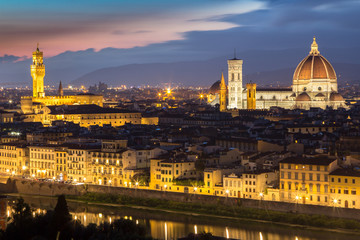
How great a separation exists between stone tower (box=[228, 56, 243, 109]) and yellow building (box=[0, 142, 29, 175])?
161ft

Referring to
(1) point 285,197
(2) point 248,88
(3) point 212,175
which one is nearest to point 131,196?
(3) point 212,175

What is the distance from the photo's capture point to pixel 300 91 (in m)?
97.8

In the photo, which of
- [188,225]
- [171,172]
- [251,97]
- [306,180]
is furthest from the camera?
[251,97]

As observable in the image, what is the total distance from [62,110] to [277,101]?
2943 centimetres

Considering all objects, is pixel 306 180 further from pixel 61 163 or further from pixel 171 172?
pixel 61 163

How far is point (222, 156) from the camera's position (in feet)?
137

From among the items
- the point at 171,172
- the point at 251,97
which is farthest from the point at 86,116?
the point at 171,172

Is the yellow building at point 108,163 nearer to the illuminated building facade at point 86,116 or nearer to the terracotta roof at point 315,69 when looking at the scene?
the illuminated building facade at point 86,116

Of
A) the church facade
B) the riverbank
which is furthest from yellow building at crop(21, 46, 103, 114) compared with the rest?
the riverbank

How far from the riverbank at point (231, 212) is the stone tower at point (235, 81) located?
2242 inches

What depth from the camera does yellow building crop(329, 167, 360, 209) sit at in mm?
34094

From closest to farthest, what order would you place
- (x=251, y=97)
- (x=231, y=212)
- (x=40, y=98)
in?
(x=231, y=212)
(x=40, y=98)
(x=251, y=97)

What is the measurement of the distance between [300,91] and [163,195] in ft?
199

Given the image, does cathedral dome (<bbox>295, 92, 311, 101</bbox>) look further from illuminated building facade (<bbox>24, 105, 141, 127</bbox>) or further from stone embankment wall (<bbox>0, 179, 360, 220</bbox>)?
stone embankment wall (<bbox>0, 179, 360, 220</bbox>)
